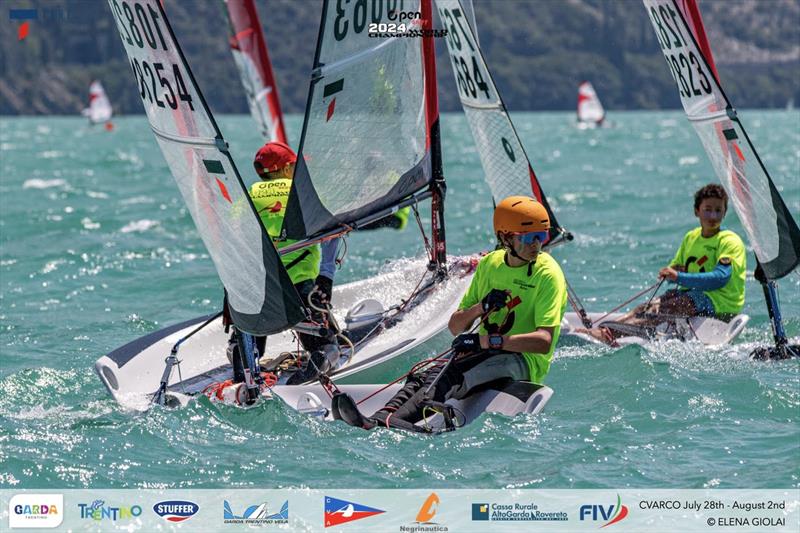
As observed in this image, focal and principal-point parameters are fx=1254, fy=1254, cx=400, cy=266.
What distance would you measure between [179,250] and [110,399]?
746 centimetres

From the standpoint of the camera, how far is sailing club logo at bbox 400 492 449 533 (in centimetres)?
509

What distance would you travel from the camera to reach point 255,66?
13125 millimetres

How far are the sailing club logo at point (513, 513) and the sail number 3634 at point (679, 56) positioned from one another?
3.81m

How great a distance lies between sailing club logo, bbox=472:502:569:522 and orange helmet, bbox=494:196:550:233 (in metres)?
1.44

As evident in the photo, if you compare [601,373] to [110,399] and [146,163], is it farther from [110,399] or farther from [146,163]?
[146,163]

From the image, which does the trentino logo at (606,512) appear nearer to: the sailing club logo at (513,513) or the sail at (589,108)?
the sailing club logo at (513,513)

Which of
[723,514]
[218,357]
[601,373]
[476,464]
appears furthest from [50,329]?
[723,514]

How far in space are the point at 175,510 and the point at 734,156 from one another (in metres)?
4.63

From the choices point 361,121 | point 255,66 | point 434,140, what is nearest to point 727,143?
point 434,140

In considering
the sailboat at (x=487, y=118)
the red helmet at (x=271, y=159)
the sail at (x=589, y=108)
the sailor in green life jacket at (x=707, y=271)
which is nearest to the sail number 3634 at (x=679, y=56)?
the sailor in green life jacket at (x=707, y=271)

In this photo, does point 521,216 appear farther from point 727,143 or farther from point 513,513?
point 727,143

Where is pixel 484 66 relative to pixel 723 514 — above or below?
above

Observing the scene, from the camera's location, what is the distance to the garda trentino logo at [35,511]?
5.08m

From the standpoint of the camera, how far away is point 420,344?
7762 mm
